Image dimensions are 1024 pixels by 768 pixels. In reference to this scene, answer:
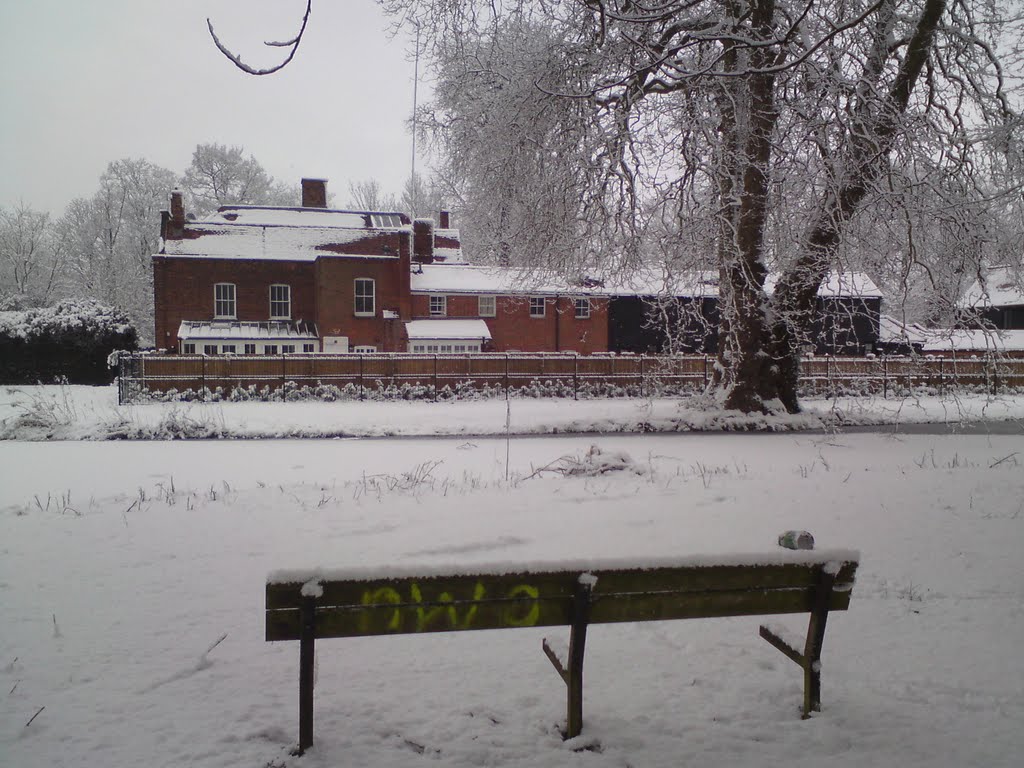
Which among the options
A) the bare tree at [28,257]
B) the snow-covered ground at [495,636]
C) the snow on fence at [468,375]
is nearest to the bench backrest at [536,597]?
the snow-covered ground at [495,636]

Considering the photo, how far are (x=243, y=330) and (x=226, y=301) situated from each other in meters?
2.39

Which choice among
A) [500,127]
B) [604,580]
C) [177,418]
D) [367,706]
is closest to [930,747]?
[604,580]

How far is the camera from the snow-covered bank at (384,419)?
1466 cm

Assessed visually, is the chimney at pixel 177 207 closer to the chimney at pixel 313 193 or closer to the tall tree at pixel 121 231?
the chimney at pixel 313 193

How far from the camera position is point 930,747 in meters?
3.01

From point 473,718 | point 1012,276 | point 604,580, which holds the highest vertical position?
point 1012,276

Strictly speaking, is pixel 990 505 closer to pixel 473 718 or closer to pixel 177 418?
pixel 473 718

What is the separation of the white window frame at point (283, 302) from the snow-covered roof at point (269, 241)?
146 centimetres

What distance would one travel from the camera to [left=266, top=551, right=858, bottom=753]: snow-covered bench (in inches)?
109

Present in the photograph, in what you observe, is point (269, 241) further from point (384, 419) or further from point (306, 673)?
point (306, 673)

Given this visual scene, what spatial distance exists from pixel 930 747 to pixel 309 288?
34.9 meters

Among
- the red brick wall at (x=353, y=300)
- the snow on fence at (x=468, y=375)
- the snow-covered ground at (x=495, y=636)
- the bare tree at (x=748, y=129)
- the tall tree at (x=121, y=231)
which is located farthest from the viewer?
the tall tree at (x=121, y=231)

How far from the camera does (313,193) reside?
4134 centimetres

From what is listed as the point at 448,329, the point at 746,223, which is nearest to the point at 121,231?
the point at 448,329
